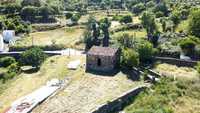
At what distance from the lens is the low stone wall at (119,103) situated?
44.1 meters

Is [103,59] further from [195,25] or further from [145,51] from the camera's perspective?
[195,25]

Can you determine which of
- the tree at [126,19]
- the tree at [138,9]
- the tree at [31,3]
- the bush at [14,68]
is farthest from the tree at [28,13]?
the bush at [14,68]

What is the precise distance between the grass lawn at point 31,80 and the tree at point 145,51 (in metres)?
9.51

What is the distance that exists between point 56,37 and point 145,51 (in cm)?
2396

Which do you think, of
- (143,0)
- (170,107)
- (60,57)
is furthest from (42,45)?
(143,0)

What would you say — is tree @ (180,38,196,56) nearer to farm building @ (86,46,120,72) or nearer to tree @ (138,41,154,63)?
tree @ (138,41,154,63)

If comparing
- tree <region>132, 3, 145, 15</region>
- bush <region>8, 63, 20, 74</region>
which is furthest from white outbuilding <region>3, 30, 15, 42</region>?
tree <region>132, 3, 145, 15</region>

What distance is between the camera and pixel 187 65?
5394cm

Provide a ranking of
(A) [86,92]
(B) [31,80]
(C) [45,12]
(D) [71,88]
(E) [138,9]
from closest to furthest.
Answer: (A) [86,92]
(D) [71,88]
(B) [31,80]
(C) [45,12]
(E) [138,9]

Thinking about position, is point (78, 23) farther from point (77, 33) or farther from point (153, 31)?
point (153, 31)

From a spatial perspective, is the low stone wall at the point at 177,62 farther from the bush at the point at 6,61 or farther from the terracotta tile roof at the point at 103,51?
the bush at the point at 6,61

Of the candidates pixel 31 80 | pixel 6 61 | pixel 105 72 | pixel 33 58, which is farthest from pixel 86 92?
pixel 6 61

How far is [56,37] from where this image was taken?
242 feet

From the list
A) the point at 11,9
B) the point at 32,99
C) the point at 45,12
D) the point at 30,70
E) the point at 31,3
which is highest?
the point at 31,3
